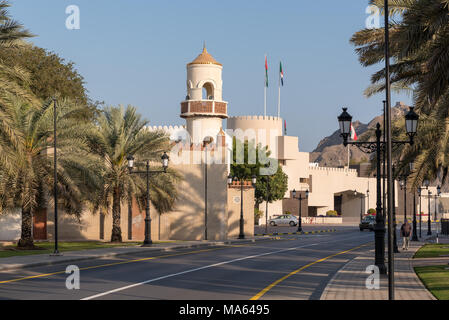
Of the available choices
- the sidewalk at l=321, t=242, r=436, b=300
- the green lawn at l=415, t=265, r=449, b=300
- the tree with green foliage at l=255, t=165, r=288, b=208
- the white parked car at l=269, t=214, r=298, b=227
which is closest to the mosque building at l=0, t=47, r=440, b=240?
the tree with green foliage at l=255, t=165, r=288, b=208

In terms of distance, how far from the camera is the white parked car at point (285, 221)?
78.8 metres

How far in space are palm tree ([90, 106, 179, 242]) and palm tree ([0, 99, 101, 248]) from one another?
3441 millimetres

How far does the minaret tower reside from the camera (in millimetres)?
62500

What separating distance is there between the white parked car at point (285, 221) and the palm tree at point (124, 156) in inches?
1462

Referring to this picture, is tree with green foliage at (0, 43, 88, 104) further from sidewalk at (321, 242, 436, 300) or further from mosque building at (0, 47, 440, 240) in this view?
sidewalk at (321, 242, 436, 300)

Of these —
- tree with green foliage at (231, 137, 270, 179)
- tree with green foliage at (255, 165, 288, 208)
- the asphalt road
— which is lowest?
the asphalt road

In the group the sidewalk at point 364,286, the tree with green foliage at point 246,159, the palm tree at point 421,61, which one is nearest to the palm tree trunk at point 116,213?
the palm tree at point 421,61

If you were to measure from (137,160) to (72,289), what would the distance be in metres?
24.7

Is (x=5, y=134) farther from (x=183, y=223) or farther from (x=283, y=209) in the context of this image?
(x=283, y=209)

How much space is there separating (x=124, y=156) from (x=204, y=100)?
74.7ft

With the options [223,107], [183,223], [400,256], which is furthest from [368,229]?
[400,256]

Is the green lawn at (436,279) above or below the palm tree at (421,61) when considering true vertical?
below

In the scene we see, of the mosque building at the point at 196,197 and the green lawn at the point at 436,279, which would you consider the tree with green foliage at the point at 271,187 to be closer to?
the mosque building at the point at 196,197

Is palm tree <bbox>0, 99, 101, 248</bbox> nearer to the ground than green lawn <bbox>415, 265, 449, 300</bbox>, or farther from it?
farther from it
